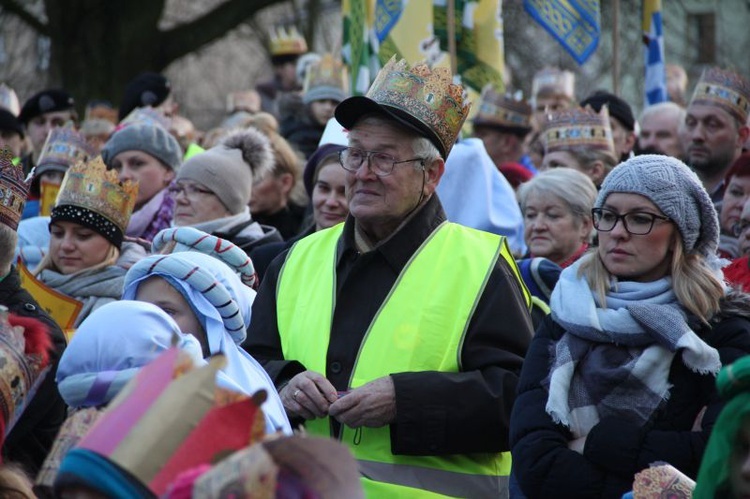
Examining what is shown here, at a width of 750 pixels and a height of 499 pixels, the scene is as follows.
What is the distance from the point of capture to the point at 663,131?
30.1ft

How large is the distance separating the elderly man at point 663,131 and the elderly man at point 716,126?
697 millimetres

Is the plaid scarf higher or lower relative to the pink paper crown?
lower

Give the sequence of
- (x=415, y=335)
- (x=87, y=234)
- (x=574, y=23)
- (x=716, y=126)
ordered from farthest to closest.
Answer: (x=574, y=23) < (x=716, y=126) < (x=87, y=234) < (x=415, y=335)

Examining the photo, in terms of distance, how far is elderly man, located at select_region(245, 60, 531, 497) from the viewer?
4789 mm

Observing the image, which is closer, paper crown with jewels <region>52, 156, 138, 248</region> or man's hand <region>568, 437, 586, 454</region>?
man's hand <region>568, 437, 586, 454</region>

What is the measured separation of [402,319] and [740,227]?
2019 mm

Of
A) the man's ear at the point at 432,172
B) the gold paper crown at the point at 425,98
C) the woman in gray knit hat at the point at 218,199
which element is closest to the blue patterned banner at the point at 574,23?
the woman in gray knit hat at the point at 218,199

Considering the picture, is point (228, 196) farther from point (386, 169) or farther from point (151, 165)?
point (386, 169)

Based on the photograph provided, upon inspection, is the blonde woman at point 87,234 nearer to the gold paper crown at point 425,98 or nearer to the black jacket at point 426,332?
the black jacket at point 426,332

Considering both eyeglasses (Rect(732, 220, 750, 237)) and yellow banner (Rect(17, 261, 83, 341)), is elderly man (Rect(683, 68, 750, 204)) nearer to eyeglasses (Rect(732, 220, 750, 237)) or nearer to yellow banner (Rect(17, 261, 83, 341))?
eyeglasses (Rect(732, 220, 750, 237))

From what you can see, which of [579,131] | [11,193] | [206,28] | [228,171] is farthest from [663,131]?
[206,28]

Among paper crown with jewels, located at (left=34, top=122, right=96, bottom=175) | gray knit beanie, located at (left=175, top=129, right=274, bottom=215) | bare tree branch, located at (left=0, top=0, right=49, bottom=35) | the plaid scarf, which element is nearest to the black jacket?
the plaid scarf

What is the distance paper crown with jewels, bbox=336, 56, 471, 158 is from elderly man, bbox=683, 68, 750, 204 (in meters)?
2.78

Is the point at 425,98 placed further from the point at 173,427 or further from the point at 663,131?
the point at 663,131
